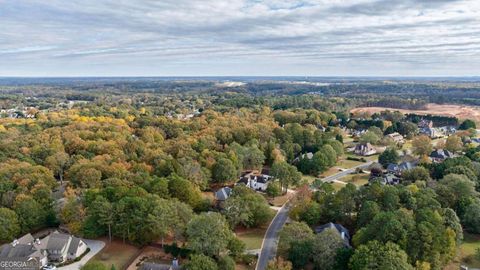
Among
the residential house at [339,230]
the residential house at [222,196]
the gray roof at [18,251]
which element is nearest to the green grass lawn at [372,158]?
the residential house at [222,196]

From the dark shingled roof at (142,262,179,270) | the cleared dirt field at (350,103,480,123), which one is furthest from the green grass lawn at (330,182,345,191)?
the cleared dirt field at (350,103,480,123)

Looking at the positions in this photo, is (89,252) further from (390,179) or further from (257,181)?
(390,179)

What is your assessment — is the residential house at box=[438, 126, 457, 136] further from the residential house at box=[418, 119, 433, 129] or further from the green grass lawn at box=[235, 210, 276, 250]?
the green grass lawn at box=[235, 210, 276, 250]

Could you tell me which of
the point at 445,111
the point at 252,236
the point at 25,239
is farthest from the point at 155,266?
the point at 445,111

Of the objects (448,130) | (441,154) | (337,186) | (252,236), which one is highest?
(441,154)

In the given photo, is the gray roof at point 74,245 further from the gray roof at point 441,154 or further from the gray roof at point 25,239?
the gray roof at point 441,154
